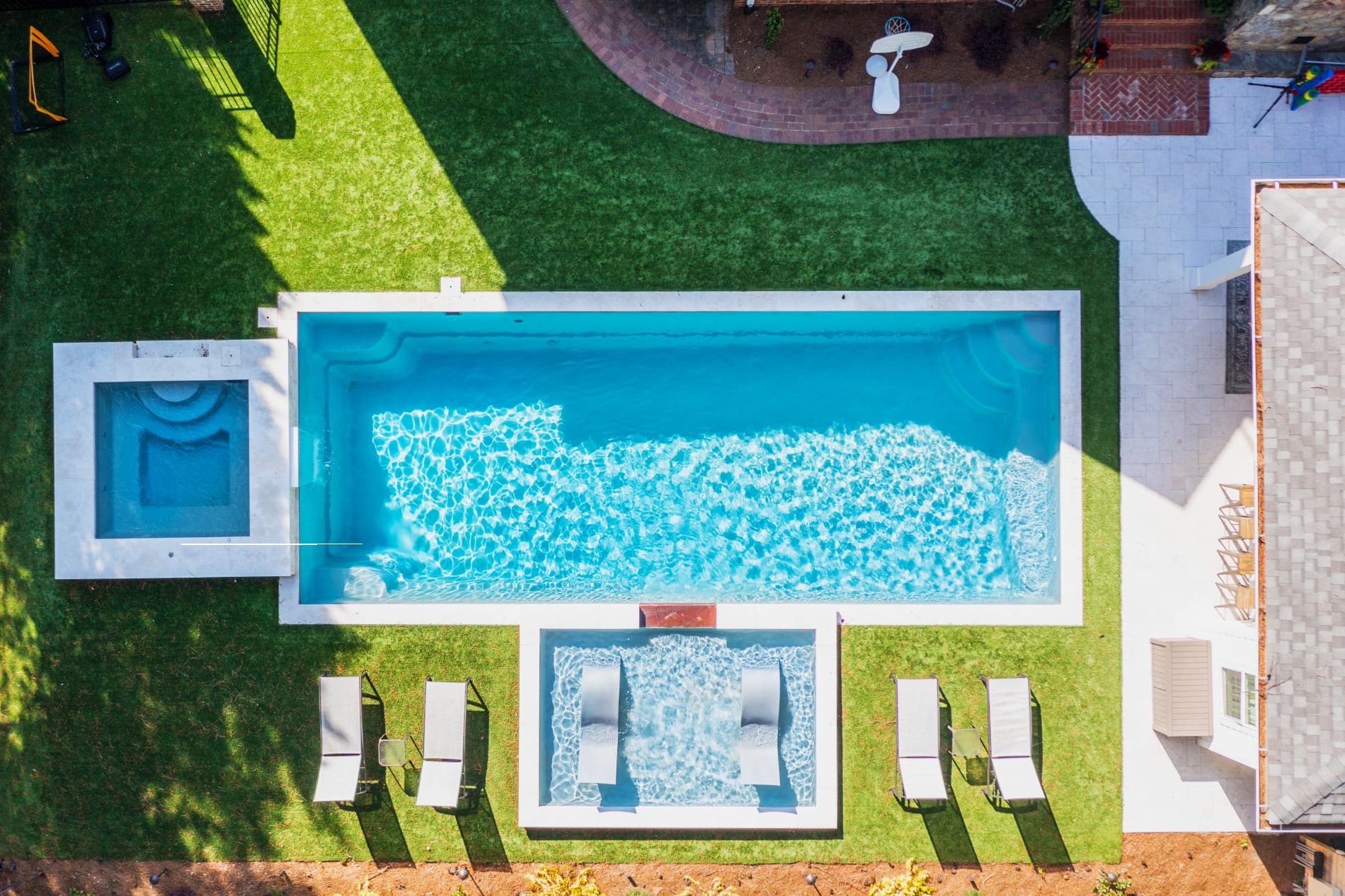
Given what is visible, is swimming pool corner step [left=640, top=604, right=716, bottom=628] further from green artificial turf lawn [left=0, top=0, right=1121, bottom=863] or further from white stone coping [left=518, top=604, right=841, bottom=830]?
green artificial turf lawn [left=0, top=0, right=1121, bottom=863]

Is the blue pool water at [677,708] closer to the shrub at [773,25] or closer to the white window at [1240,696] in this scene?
the white window at [1240,696]

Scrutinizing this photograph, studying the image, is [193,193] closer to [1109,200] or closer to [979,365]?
[979,365]

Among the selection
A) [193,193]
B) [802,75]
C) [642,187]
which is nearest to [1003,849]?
[642,187]

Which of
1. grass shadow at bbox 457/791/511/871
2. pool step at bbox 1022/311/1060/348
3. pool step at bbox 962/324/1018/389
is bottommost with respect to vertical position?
grass shadow at bbox 457/791/511/871

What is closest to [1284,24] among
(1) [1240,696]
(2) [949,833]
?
(1) [1240,696]

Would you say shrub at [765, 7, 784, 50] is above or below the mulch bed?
above

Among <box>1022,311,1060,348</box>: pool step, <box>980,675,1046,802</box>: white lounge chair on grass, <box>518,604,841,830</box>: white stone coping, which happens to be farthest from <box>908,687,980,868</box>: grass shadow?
<box>1022,311,1060,348</box>: pool step

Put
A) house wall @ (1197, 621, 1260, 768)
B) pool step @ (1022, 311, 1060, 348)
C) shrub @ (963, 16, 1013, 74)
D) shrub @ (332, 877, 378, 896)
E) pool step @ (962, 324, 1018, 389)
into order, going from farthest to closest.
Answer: pool step @ (962, 324, 1018, 389)
shrub @ (963, 16, 1013, 74)
pool step @ (1022, 311, 1060, 348)
shrub @ (332, 877, 378, 896)
house wall @ (1197, 621, 1260, 768)
